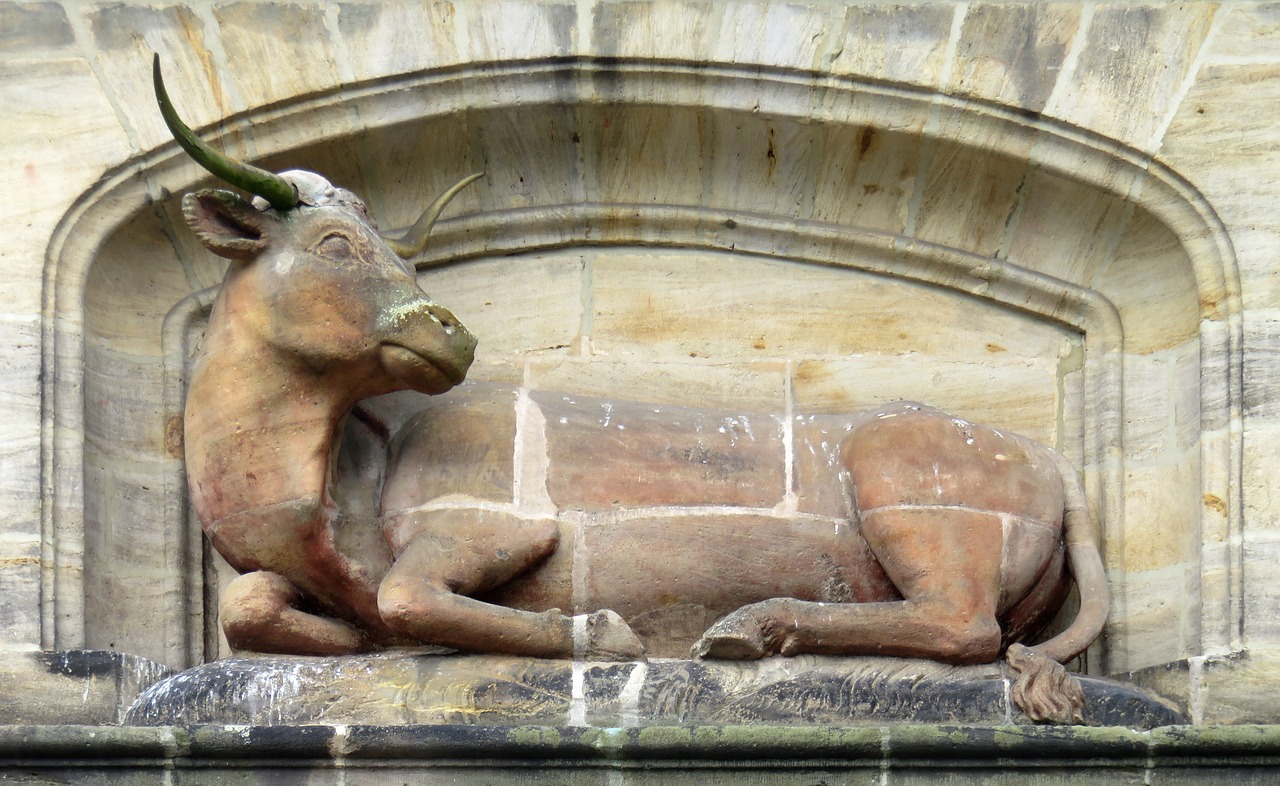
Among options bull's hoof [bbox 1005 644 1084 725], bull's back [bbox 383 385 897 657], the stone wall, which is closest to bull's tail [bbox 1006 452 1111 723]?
bull's hoof [bbox 1005 644 1084 725]

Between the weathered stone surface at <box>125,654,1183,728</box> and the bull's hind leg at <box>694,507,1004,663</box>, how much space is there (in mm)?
57

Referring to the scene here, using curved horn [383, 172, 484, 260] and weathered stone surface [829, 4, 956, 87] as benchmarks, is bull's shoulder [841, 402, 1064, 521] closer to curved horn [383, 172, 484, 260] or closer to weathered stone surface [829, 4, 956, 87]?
weathered stone surface [829, 4, 956, 87]

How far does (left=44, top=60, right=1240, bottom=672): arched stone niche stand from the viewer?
5.89 metres

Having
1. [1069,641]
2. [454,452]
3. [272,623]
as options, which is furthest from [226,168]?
[1069,641]

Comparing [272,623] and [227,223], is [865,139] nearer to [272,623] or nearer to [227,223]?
[227,223]

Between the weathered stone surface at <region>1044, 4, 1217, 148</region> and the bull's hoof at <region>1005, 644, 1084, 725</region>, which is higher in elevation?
the weathered stone surface at <region>1044, 4, 1217, 148</region>

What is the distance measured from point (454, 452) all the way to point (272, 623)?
1.79ft

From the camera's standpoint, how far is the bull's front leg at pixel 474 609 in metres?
5.31

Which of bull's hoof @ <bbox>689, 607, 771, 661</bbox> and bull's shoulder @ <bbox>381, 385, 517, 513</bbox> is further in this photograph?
bull's shoulder @ <bbox>381, 385, 517, 513</bbox>

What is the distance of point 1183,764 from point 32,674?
2387mm

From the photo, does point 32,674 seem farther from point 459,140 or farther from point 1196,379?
point 1196,379

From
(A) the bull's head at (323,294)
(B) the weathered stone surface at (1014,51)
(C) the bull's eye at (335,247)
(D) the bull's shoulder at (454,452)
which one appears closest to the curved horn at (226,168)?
(A) the bull's head at (323,294)

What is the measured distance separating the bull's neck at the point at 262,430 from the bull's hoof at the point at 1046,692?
5.01 ft

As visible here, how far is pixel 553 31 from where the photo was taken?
6090 millimetres
